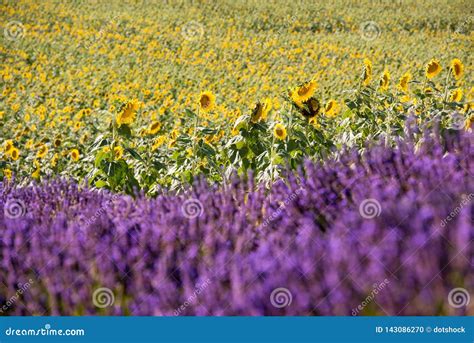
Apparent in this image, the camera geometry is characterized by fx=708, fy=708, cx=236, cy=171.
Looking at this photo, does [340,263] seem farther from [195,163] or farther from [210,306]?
[195,163]

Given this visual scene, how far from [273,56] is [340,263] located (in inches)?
323

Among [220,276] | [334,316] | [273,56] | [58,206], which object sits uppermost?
[273,56]

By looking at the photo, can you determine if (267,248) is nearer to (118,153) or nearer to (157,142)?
(118,153)

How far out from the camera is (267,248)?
215cm

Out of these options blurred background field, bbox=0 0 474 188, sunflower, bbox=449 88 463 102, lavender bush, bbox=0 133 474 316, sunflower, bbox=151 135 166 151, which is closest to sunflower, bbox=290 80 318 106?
lavender bush, bbox=0 133 474 316

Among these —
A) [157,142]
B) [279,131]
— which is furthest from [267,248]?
[157,142]

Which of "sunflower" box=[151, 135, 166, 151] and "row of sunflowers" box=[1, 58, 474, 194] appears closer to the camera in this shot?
"row of sunflowers" box=[1, 58, 474, 194]

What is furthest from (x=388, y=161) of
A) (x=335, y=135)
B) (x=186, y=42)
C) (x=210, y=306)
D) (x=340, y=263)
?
(x=186, y=42)

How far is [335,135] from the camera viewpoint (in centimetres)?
472

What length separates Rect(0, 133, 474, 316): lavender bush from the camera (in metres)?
1.95

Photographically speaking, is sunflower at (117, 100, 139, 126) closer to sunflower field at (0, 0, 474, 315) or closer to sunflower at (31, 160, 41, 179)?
sunflower field at (0, 0, 474, 315)

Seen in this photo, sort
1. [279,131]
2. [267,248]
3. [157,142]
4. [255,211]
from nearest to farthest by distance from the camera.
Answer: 1. [267,248]
2. [255,211]
3. [279,131]
4. [157,142]

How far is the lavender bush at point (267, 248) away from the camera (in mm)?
1947

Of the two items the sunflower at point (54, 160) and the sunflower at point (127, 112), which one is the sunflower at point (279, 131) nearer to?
the sunflower at point (127, 112)
